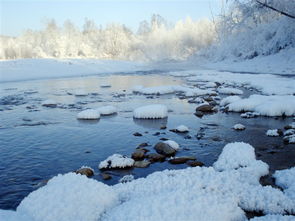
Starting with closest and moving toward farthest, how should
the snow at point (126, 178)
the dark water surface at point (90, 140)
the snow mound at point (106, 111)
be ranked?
the snow at point (126, 178) < the dark water surface at point (90, 140) < the snow mound at point (106, 111)

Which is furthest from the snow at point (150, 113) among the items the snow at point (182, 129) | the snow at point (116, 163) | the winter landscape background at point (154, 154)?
the snow at point (116, 163)

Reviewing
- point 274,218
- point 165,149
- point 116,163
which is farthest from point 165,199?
point 165,149

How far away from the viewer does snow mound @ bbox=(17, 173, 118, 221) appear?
13.8ft

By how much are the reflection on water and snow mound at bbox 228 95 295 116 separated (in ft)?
10.5

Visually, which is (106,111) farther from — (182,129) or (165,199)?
(165,199)

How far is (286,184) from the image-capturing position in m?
5.29

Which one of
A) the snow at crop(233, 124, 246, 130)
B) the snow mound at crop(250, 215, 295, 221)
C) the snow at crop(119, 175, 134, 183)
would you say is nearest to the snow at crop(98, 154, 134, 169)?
the snow at crop(119, 175, 134, 183)

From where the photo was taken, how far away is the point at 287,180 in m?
5.39

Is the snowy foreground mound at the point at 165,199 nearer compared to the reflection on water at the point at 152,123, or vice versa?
the snowy foreground mound at the point at 165,199

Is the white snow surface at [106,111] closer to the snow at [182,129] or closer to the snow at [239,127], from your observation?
the snow at [182,129]

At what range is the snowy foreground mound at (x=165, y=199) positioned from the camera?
409cm

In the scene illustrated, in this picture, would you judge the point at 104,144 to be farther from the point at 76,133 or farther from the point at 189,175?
the point at 189,175

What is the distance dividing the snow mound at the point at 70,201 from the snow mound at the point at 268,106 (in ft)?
27.4

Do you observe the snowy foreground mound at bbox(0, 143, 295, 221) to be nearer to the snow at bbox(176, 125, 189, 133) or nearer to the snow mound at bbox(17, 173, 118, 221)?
the snow mound at bbox(17, 173, 118, 221)
